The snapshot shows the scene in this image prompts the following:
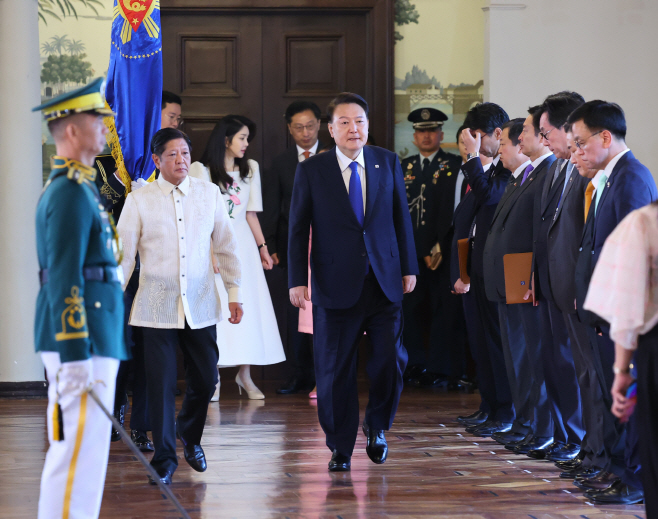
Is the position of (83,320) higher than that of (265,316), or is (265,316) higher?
(83,320)

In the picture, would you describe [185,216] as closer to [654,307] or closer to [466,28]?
[654,307]

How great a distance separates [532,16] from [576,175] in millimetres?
2602

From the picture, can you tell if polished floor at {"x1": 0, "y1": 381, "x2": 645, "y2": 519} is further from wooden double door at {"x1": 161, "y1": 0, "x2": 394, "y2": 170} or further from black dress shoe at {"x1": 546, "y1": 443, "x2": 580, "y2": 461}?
wooden double door at {"x1": 161, "y1": 0, "x2": 394, "y2": 170}

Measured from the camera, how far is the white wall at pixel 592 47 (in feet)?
18.4

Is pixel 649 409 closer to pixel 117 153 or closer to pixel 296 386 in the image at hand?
pixel 117 153

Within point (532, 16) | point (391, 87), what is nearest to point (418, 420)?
point (391, 87)

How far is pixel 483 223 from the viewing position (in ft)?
14.1

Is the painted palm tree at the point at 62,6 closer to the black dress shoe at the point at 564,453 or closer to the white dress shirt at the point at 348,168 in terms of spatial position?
the white dress shirt at the point at 348,168

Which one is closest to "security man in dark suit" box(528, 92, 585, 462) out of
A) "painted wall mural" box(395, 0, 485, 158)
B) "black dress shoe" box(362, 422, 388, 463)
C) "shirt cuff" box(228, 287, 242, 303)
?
"black dress shoe" box(362, 422, 388, 463)

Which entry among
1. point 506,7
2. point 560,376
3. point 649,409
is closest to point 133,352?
point 560,376

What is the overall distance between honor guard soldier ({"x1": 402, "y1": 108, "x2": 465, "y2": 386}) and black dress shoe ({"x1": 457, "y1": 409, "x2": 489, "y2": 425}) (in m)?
1.01

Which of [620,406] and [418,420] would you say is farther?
[418,420]

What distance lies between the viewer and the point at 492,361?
4.26 meters

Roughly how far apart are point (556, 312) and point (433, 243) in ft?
6.71
